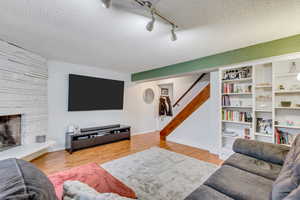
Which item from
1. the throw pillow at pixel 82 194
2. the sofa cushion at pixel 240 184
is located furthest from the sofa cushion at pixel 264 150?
the throw pillow at pixel 82 194

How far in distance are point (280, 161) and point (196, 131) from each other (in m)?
2.17

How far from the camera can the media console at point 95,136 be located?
321 cm

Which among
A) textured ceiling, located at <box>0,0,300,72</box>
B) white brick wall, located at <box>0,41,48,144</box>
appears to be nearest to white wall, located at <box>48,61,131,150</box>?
white brick wall, located at <box>0,41,48,144</box>

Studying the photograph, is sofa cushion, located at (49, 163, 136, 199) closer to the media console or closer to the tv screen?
the media console

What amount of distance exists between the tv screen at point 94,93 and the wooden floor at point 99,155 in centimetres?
111

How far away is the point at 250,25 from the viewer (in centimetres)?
181

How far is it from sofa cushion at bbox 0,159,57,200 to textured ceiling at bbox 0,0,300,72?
148 centimetres

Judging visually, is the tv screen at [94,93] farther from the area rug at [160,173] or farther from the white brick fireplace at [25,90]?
the area rug at [160,173]

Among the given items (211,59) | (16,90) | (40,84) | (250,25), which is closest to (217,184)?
(250,25)

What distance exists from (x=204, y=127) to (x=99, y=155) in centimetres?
268

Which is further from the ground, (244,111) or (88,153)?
Answer: (244,111)

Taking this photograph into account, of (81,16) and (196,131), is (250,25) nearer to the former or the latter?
(81,16)

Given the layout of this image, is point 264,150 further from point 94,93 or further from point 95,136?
point 94,93

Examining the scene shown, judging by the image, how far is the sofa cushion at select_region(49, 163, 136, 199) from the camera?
124cm
